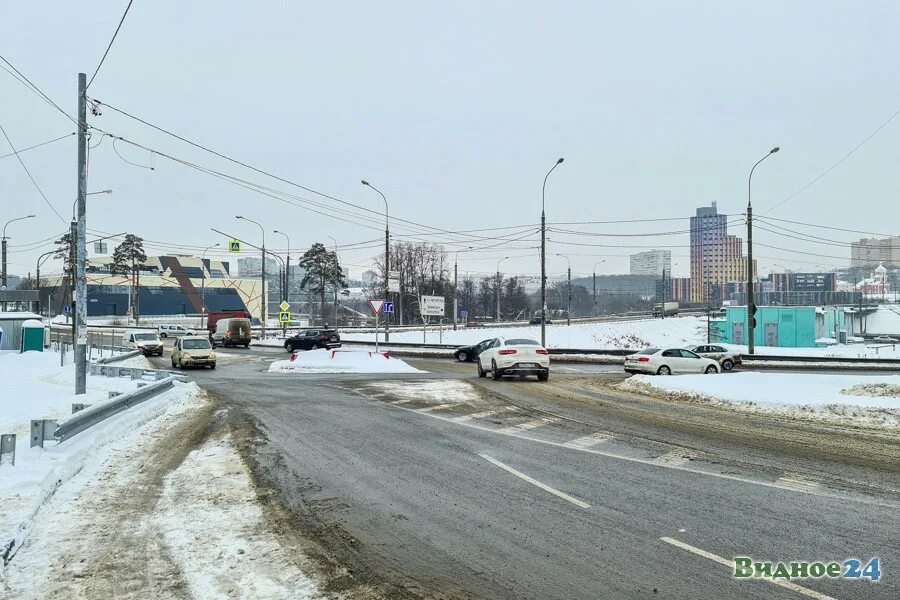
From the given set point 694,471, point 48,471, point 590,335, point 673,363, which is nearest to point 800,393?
point 694,471

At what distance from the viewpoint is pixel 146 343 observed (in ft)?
146

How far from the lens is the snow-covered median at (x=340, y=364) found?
30625 millimetres

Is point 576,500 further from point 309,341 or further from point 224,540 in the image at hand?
point 309,341

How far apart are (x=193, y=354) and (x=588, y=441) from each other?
26838 millimetres

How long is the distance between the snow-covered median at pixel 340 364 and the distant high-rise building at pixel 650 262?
133m

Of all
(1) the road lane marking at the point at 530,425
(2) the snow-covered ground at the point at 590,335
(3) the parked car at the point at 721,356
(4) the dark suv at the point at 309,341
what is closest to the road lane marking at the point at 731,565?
(1) the road lane marking at the point at 530,425

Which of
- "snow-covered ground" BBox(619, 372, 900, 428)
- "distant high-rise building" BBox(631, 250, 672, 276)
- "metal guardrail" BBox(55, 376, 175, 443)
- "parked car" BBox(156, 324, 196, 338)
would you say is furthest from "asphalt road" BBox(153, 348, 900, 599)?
"distant high-rise building" BBox(631, 250, 672, 276)

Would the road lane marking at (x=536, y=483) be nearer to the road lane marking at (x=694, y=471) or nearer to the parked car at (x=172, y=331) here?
the road lane marking at (x=694, y=471)

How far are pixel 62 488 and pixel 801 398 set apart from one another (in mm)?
15093

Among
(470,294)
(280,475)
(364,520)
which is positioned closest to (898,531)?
(364,520)

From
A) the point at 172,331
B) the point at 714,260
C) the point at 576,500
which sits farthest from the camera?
the point at 714,260

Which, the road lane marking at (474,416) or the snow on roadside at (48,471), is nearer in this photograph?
the snow on roadside at (48,471)

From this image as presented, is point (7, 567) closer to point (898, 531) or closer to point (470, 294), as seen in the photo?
point (898, 531)

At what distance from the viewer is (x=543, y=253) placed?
37094mm
